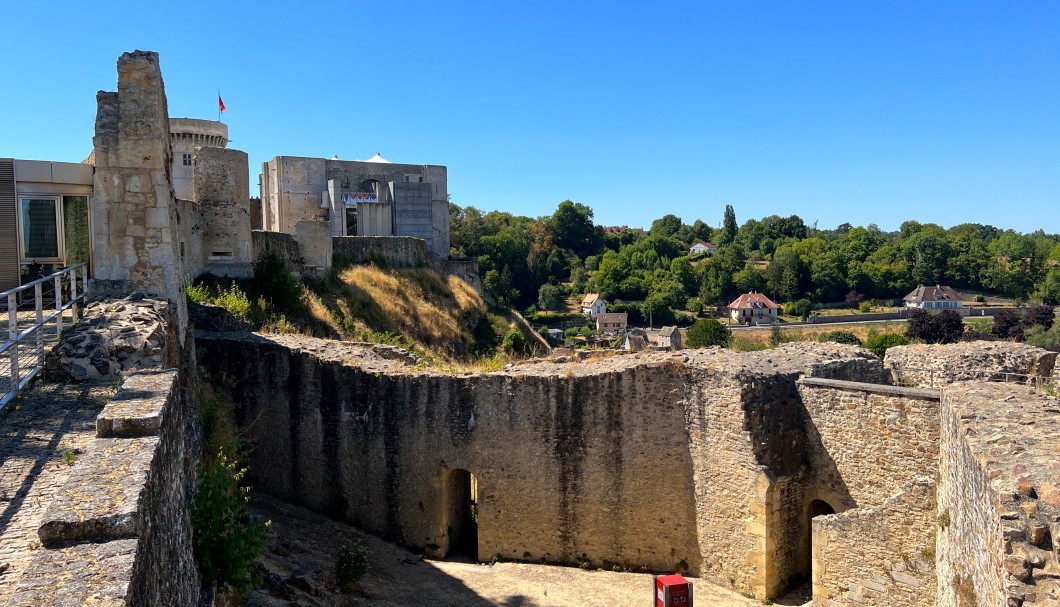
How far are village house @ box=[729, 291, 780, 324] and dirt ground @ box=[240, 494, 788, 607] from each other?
69.4m

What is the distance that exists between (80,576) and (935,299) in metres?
88.4

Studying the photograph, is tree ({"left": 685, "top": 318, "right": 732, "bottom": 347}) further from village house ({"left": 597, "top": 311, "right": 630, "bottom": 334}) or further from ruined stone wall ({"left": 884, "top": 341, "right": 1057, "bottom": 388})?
ruined stone wall ({"left": 884, "top": 341, "right": 1057, "bottom": 388})

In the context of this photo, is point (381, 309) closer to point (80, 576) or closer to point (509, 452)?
point (509, 452)

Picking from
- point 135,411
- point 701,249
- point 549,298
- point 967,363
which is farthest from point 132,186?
point 701,249

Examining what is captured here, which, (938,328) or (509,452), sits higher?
(509,452)

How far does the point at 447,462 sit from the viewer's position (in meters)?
13.7

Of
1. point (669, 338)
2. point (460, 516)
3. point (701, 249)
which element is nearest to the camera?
point (460, 516)

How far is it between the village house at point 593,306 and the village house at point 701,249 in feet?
109

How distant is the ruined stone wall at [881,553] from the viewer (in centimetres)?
1055

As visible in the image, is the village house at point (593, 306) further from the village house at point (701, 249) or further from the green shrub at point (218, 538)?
the green shrub at point (218, 538)

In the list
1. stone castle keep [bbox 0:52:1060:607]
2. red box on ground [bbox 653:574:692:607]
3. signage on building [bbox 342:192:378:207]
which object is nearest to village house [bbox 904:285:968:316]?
signage on building [bbox 342:192:378:207]

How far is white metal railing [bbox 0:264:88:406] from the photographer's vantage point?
22.6 feet

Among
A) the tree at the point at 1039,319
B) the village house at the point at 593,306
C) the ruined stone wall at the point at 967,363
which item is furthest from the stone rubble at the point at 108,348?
the village house at the point at 593,306

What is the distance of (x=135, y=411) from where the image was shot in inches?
230
